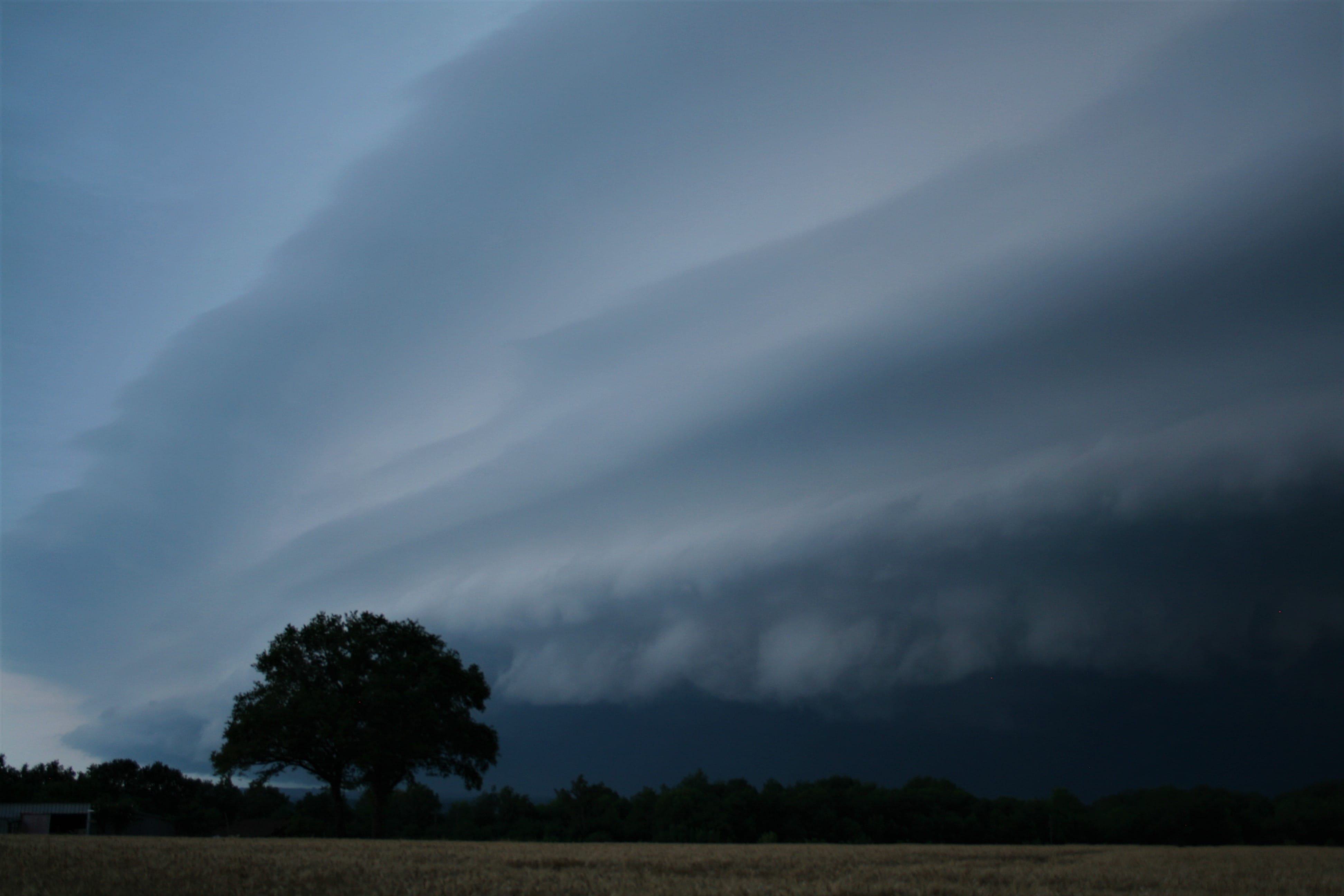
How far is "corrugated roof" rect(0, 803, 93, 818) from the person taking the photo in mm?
71938

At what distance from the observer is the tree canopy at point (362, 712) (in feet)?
164

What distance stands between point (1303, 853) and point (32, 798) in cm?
14459

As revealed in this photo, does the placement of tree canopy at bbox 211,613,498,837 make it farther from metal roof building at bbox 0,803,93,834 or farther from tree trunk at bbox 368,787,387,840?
metal roof building at bbox 0,803,93,834

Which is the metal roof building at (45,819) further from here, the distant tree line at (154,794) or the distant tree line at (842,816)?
the distant tree line at (154,794)

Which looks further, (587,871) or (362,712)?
(362,712)

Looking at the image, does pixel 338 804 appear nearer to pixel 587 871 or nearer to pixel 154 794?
pixel 587 871

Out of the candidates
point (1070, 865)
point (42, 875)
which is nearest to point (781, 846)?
point (1070, 865)

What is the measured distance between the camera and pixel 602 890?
1867 cm

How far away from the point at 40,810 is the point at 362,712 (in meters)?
43.8

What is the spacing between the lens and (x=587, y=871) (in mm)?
23641

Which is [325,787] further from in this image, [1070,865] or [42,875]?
[1070,865]

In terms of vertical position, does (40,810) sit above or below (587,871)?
below

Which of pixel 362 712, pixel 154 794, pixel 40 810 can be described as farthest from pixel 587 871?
pixel 154 794

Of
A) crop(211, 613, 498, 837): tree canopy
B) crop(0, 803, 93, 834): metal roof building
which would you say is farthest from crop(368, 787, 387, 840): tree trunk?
crop(0, 803, 93, 834): metal roof building
